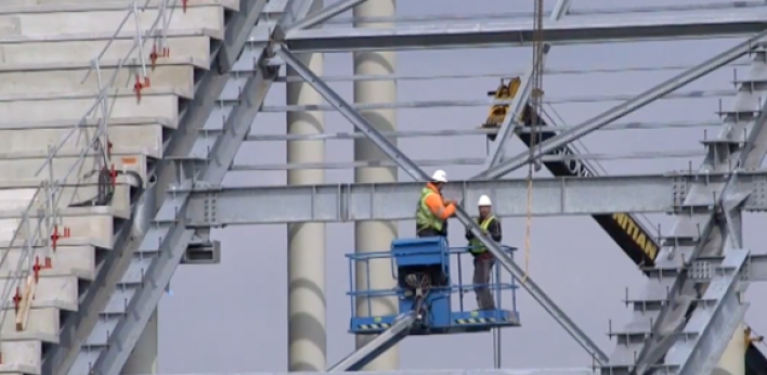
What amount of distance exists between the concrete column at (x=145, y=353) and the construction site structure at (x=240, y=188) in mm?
33

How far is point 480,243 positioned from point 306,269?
6.83m

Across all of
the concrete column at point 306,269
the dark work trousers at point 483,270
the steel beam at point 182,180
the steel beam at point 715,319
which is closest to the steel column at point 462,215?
the dark work trousers at point 483,270

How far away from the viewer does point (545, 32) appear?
3534cm

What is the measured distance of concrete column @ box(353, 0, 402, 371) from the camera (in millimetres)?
40281

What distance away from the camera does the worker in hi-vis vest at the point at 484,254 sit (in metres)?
33.7

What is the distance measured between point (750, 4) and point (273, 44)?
601 cm

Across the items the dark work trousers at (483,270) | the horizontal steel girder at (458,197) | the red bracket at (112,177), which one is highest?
the red bracket at (112,177)

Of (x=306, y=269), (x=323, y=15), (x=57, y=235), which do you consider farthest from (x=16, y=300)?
(x=306, y=269)

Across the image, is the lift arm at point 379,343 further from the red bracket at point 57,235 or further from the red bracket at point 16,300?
the red bracket at point 16,300

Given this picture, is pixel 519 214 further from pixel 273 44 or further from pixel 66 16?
pixel 66 16

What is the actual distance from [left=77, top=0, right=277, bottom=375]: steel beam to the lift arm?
239cm

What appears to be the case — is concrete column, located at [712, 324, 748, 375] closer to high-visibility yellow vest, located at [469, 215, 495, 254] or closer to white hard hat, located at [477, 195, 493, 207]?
high-visibility yellow vest, located at [469, 215, 495, 254]

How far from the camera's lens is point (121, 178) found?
33.7 metres

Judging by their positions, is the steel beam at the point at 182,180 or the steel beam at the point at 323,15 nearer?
the steel beam at the point at 182,180
